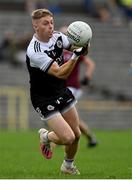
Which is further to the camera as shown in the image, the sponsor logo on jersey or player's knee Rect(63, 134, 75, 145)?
the sponsor logo on jersey

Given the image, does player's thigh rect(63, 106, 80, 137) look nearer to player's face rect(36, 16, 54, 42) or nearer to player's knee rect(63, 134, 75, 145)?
player's knee rect(63, 134, 75, 145)

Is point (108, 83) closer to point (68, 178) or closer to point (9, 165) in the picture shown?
point (9, 165)

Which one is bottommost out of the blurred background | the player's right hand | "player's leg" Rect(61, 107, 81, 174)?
the blurred background

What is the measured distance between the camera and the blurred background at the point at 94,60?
1200 inches

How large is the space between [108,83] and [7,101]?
15.6 feet

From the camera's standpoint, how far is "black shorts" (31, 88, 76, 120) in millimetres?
13523

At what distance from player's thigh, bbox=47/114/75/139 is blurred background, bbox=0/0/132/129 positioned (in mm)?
16372

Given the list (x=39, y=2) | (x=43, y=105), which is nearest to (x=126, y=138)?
(x=43, y=105)

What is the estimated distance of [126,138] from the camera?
23750 mm

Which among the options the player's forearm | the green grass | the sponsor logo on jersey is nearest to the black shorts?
the sponsor logo on jersey

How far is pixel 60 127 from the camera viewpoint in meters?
13.4

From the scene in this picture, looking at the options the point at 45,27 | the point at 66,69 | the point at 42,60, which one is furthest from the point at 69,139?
the point at 45,27

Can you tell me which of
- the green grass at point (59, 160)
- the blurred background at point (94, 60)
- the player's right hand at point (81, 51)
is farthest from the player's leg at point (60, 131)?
the blurred background at point (94, 60)

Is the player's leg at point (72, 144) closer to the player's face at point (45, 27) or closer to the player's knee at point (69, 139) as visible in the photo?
the player's knee at point (69, 139)
